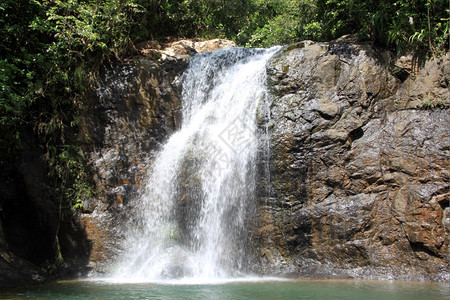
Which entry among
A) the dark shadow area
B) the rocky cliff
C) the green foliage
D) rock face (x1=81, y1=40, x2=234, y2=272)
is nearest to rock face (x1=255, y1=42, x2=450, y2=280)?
the rocky cliff

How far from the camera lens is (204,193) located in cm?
868

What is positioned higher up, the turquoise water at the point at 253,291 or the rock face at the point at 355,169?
the rock face at the point at 355,169

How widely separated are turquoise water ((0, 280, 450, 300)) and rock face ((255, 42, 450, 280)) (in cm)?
75

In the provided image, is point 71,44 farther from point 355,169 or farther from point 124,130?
point 355,169

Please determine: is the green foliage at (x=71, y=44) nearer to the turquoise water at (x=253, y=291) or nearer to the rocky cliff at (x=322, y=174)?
the rocky cliff at (x=322, y=174)

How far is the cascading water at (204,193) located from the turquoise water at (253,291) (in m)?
1.22

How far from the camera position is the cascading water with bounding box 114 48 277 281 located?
26.7ft

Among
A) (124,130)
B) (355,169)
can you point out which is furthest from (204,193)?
(355,169)

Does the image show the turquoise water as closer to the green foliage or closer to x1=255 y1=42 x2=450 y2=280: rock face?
x1=255 y1=42 x2=450 y2=280: rock face

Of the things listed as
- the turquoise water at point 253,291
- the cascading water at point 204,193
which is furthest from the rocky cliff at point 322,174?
the turquoise water at point 253,291

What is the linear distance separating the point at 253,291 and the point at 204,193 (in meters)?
3.07

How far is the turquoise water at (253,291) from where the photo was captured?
5559 mm

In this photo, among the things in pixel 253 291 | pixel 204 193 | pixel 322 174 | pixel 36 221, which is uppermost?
pixel 322 174

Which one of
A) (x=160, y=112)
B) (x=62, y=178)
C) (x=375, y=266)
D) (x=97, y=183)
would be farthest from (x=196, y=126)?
(x=375, y=266)
